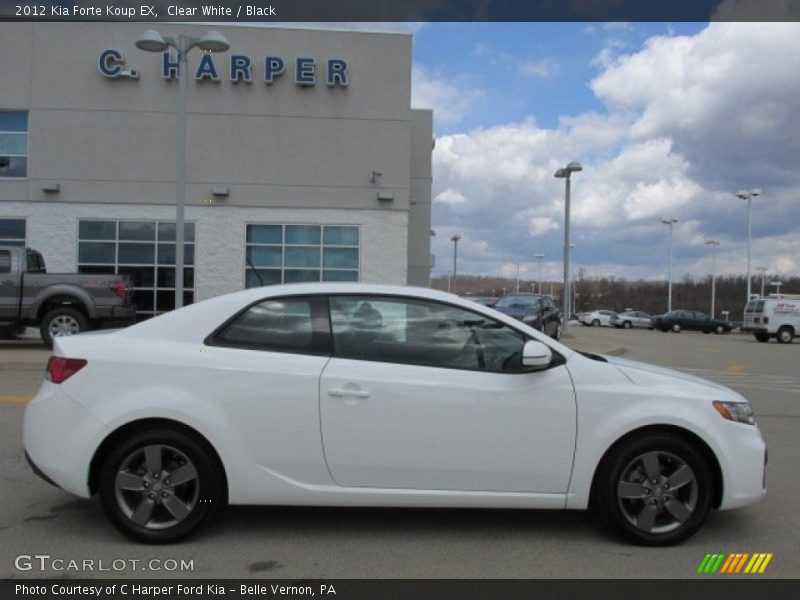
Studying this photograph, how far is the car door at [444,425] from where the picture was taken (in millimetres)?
4242

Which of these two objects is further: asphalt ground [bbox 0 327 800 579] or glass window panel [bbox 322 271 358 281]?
glass window panel [bbox 322 271 358 281]

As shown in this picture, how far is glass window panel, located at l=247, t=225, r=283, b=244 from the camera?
2167cm

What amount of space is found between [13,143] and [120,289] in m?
9.41

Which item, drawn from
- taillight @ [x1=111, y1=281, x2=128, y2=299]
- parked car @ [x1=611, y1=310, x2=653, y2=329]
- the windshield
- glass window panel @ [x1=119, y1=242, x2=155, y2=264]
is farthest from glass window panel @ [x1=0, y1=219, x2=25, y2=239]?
parked car @ [x1=611, y1=310, x2=653, y2=329]

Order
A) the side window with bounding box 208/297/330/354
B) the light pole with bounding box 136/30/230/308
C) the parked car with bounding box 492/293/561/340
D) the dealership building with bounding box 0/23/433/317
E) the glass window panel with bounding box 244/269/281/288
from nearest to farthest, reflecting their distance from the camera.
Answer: the side window with bounding box 208/297/330/354
the light pole with bounding box 136/30/230/308
the dealership building with bounding box 0/23/433/317
the glass window panel with bounding box 244/269/281/288
the parked car with bounding box 492/293/561/340

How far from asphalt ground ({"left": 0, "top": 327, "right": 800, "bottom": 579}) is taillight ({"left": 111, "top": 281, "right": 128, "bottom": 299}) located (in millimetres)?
9881

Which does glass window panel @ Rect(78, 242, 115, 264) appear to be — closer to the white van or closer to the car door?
the car door

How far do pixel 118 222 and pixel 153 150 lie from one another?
241 centimetres

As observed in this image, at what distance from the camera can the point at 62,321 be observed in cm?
1501

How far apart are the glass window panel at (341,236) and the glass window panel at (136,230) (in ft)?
17.2

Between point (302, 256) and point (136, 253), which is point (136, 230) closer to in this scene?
point (136, 253)

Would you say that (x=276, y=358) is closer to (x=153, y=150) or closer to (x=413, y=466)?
(x=413, y=466)
